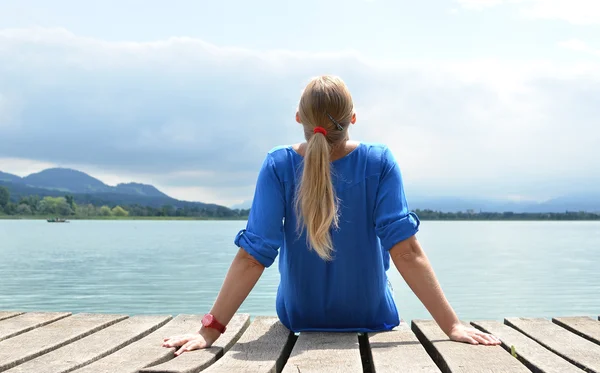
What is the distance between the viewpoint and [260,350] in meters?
3.26

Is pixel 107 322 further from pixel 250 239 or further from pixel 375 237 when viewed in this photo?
pixel 375 237

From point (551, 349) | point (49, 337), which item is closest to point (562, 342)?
point (551, 349)

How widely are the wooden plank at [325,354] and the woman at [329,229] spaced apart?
A: 20cm

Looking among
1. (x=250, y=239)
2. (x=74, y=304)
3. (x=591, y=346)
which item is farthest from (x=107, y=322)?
(x=74, y=304)

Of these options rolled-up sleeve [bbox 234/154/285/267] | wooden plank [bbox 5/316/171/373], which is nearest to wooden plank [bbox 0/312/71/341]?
wooden plank [bbox 5/316/171/373]

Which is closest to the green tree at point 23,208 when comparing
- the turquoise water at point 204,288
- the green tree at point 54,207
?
the green tree at point 54,207

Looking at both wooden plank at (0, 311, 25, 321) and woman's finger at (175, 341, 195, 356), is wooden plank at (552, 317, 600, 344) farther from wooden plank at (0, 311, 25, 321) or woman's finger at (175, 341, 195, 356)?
wooden plank at (0, 311, 25, 321)

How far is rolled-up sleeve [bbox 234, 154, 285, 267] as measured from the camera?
11.0 ft

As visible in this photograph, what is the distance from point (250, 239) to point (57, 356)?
3.53 ft

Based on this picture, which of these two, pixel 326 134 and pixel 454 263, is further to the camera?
pixel 454 263

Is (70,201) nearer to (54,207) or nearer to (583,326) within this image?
(54,207)

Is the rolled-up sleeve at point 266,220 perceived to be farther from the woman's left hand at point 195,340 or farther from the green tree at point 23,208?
the green tree at point 23,208

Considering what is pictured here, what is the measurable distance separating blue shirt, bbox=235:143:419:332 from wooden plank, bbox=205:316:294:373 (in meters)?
0.18

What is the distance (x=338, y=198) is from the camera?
345cm
